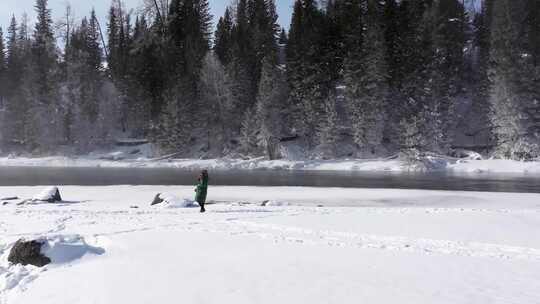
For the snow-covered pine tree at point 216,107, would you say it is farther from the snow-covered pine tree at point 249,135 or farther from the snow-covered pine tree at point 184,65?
the snow-covered pine tree at point 249,135

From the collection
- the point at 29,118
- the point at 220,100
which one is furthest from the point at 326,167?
the point at 29,118

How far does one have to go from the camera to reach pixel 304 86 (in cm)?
4978

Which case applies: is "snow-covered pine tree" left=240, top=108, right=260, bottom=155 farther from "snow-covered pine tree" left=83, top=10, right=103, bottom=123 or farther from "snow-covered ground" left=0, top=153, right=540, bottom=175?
"snow-covered pine tree" left=83, top=10, right=103, bottom=123

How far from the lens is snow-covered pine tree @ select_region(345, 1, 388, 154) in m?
45.1

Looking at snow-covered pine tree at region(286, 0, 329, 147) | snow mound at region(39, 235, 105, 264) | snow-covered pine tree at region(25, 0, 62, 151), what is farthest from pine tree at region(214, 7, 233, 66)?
snow mound at region(39, 235, 105, 264)

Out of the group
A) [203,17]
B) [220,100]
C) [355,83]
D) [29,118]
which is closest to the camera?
[355,83]

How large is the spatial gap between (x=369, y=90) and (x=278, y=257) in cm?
4063

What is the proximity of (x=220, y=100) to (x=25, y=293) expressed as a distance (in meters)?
45.5

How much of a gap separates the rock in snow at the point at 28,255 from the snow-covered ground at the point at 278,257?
19 centimetres

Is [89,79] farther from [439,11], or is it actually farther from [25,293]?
[25,293]

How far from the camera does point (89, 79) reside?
199 feet

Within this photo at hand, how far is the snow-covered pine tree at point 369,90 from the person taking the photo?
4506cm

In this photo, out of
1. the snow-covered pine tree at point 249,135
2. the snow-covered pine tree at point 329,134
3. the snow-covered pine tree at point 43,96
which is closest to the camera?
the snow-covered pine tree at point 329,134

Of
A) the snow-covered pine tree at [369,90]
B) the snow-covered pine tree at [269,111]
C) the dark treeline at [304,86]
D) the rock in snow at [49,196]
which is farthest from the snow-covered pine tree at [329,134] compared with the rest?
the rock in snow at [49,196]
